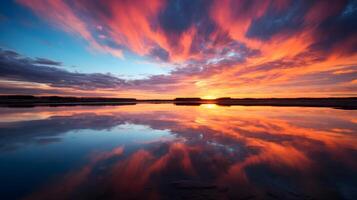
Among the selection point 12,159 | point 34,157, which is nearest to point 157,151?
point 34,157

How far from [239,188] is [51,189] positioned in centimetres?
498

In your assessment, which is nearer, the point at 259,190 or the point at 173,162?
the point at 259,190

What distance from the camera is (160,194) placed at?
157 inches

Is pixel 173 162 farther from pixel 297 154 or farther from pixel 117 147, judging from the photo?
pixel 297 154

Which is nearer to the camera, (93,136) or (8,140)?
(8,140)

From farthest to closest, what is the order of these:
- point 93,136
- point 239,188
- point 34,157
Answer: point 93,136 → point 34,157 → point 239,188

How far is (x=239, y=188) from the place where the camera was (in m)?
4.29

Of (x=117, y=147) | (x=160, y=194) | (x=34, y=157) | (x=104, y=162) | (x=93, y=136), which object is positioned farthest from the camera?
(x=93, y=136)

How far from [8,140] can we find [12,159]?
3884mm

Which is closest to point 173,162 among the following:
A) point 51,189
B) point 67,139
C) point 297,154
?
point 51,189

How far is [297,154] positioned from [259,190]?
4.06 meters

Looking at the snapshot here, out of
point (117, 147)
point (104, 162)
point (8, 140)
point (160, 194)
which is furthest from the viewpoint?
point (8, 140)

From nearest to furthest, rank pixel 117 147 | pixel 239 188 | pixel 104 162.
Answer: pixel 239 188
pixel 104 162
pixel 117 147

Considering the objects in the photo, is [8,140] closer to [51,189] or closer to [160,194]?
[51,189]
